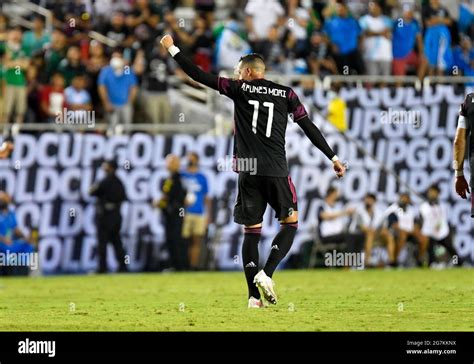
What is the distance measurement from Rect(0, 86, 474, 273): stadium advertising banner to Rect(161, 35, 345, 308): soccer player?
12.1 metres

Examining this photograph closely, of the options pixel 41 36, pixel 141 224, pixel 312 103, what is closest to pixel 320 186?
pixel 312 103

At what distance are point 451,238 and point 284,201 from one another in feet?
43.5

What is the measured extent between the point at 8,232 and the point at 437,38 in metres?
10.2

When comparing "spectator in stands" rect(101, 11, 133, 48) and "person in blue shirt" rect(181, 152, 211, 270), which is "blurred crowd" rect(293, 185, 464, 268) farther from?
"spectator in stands" rect(101, 11, 133, 48)

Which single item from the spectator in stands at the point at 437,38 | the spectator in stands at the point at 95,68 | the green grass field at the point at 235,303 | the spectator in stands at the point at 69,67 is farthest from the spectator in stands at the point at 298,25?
the green grass field at the point at 235,303

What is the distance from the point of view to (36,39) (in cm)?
2859

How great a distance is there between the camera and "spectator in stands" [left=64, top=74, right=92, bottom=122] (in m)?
27.6

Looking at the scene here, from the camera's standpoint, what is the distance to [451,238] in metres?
27.9

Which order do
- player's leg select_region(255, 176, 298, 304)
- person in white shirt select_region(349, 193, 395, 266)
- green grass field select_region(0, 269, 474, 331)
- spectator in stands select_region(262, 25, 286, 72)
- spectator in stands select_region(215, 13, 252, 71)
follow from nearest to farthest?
green grass field select_region(0, 269, 474, 331), player's leg select_region(255, 176, 298, 304), person in white shirt select_region(349, 193, 395, 266), spectator in stands select_region(215, 13, 252, 71), spectator in stands select_region(262, 25, 286, 72)

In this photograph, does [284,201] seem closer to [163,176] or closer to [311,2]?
[163,176]

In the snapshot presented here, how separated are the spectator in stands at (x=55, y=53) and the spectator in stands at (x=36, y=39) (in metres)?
0.35

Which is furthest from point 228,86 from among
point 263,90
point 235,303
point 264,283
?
point 235,303

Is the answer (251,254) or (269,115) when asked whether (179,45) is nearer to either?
(269,115)

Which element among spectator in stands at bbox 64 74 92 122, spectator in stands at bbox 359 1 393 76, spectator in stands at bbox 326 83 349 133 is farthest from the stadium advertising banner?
spectator in stands at bbox 359 1 393 76
